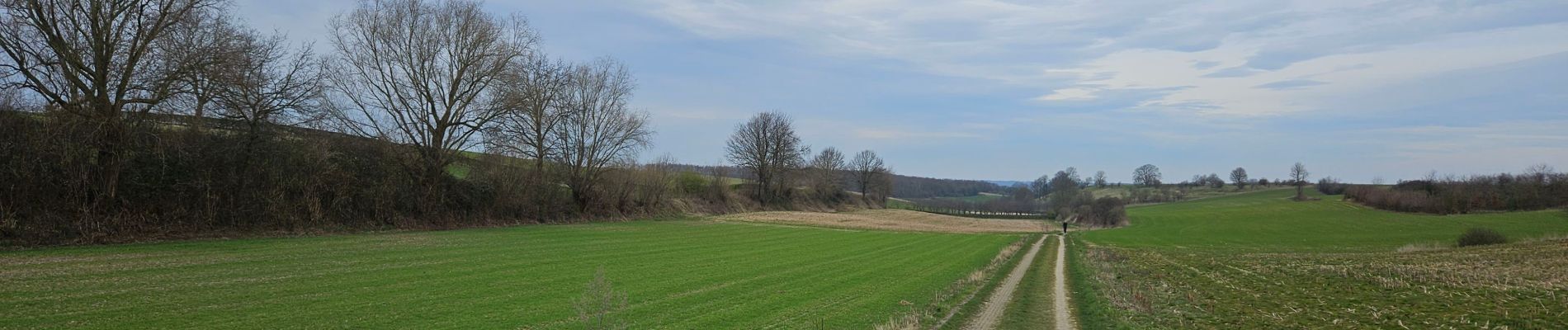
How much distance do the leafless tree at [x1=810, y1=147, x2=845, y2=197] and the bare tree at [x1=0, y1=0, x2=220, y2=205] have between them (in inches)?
2910

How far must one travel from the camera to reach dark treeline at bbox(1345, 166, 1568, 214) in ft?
219

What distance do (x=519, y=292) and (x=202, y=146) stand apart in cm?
1873

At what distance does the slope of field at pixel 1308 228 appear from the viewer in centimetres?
4444

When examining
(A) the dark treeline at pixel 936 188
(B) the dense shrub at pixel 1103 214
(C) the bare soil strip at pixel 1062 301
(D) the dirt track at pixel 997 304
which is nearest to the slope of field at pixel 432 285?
(D) the dirt track at pixel 997 304

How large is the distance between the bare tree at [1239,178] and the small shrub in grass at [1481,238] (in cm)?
11288

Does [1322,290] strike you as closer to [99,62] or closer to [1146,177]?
[99,62]

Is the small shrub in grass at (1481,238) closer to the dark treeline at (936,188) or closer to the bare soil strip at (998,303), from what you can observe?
the bare soil strip at (998,303)

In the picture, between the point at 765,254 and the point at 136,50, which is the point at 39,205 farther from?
the point at 765,254

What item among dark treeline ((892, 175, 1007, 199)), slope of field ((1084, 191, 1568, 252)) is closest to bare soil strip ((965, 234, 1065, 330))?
slope of field ((1084, 191, 1568, 252))

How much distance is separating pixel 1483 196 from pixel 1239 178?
7367cm

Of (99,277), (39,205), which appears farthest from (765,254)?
(39,205)

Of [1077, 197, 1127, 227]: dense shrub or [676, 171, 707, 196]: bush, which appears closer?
[676, 171, 707, 196]: bush

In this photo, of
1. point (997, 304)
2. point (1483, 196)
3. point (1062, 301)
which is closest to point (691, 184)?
point (1062, 301)

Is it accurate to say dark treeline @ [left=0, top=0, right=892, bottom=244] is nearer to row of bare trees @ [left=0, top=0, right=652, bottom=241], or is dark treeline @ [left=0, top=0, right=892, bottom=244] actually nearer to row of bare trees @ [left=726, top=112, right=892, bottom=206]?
row of bare trees @ [left=0, top=0, right=652, bottom=241]
